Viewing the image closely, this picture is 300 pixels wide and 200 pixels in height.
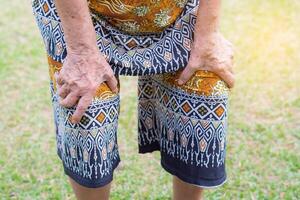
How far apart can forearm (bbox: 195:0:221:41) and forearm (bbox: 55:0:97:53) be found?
1.14ft

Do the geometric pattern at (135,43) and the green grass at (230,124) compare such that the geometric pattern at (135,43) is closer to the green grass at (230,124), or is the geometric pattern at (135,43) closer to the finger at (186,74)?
the finger at (186,74)

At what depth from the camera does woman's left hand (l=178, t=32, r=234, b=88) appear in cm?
181

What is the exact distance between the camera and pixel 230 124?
11.6ft

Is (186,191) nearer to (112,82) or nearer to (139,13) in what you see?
(112,82)

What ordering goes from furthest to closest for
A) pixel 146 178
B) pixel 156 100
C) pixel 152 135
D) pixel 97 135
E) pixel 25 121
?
pixel 25 121
pixel 146 178
pixel 152 135
pixel 156 100
pixel 97 135

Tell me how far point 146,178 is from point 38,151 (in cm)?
68

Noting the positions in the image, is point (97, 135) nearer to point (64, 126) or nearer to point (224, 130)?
point (64, 126)

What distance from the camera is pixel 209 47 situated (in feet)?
5.98

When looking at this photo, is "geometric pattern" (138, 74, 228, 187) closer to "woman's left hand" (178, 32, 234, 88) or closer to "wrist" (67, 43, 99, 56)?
"woman's left hand" (178, 32, 234, 88)

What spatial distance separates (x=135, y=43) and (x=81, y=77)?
22 cm

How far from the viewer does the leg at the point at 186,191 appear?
2.02 meters

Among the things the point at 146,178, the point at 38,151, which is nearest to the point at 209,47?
the point at 146,178

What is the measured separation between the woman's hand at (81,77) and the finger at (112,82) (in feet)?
0.10

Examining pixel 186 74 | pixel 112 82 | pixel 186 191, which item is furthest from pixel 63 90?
pixel 186 191
